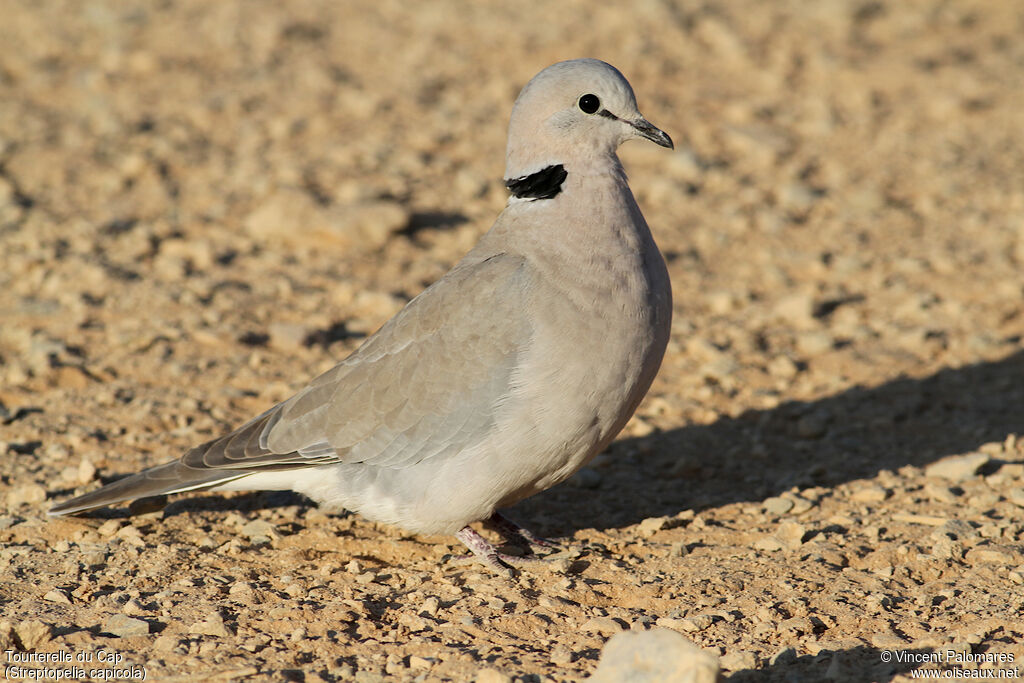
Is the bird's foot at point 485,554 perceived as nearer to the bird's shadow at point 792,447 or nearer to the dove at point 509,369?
the dove at point 509,369

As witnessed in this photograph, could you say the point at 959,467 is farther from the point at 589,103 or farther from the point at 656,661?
the point at 656,661

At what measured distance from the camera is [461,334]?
4.78 m

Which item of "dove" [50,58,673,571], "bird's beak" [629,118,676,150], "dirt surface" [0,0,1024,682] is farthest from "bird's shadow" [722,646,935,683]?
"bird's beak" [629,118,676,150]

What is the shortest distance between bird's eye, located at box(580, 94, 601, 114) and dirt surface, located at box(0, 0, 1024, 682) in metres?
1.97

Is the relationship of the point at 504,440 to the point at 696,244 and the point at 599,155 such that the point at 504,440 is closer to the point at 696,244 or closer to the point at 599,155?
the point at 599,155

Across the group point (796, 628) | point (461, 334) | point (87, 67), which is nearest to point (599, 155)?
point (461, 334)

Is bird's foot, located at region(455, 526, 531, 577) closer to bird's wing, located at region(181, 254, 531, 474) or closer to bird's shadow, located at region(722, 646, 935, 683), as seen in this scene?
bird's wing, located at region(181, 254, 531, 474)

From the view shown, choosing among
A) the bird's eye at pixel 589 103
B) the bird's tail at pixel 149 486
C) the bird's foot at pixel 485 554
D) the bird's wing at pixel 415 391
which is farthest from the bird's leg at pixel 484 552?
the bird's eye at pixel 589 103

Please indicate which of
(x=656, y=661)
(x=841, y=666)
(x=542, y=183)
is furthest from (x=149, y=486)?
(x=841, y=666)

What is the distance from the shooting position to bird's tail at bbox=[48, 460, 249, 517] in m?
4.83

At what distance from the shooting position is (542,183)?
16.1 ft

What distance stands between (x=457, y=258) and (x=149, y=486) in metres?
3.73

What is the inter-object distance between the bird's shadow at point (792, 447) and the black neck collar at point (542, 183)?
1.65 metres

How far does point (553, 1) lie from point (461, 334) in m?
8.06
